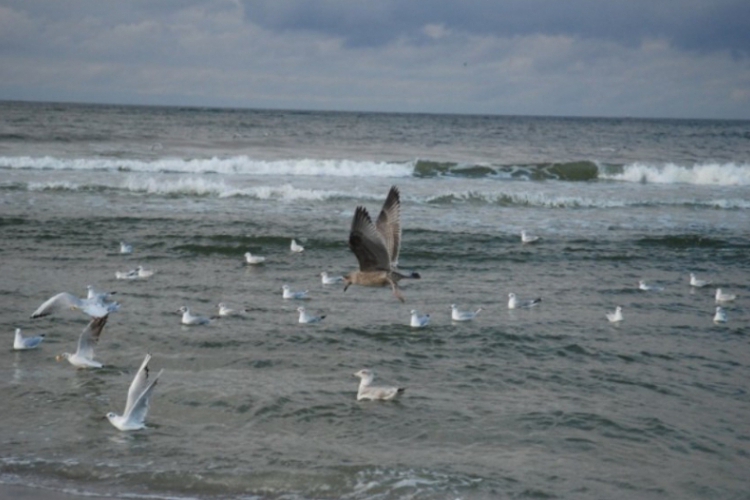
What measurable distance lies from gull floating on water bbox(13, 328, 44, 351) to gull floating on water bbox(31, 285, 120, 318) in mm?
Result: 352

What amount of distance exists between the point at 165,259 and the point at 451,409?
8.77m

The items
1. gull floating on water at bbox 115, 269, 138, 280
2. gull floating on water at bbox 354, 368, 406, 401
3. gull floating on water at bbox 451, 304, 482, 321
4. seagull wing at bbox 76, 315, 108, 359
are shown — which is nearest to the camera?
gull floating on water at bbox 354, 368, 406, 401

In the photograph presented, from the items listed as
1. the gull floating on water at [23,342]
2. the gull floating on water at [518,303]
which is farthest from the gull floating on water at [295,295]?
the gull floating on water at [23,342]

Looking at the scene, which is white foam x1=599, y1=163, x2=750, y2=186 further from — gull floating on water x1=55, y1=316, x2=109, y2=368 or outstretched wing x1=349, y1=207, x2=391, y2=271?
gull floating on water x1=55, y1=316, x2=109, y2=368

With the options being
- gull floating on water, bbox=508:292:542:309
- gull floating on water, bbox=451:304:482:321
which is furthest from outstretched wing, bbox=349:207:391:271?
gull floating on water, bbox=508:292:542:309

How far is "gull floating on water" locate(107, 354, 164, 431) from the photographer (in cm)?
768

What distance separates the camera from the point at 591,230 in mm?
19531

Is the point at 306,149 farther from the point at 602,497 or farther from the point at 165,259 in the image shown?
the point at 602,497

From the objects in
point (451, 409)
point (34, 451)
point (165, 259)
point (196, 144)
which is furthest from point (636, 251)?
point (196, 144)

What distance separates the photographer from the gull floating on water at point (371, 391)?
8.62 m

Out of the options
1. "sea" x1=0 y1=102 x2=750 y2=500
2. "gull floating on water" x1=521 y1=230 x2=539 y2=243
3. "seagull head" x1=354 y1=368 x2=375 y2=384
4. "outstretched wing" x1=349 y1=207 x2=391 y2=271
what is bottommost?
"sea" x1=0 y1=102 x2=750 y2=500

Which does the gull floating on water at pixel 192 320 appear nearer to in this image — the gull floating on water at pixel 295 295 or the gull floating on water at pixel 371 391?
the gull floating on water at pixel 295 295

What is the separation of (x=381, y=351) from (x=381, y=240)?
99.9 inches

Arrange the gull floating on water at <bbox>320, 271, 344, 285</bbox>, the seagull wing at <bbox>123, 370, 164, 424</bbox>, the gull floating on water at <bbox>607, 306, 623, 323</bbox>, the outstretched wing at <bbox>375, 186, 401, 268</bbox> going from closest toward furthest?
the seagull wing at <bbox>123, 370, 164, 424</bbox>, the outstretched wing at <bbox>375, 186, 401, 268</bbox>, the gull floating on water at <bbox>607, 306, 623, 323</bbox>, the gull floating on water at <bbox>320, 271, 344, 285</bbox>
